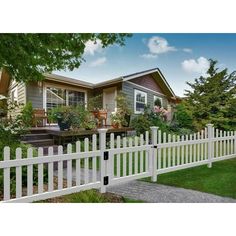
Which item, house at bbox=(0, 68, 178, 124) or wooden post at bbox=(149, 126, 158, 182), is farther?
wooden post at bbox=(149, 126, 158, 182)

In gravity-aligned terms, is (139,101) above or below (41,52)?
below

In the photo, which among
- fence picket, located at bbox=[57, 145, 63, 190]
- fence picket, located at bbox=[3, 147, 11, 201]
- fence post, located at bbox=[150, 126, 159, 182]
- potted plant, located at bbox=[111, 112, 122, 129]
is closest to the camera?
fence picket, located at bbox=[3, 147, 11, 201]

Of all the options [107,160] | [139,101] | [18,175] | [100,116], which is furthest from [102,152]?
[139,101]

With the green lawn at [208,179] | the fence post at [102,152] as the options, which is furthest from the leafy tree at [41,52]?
the green lawn at [208,179]

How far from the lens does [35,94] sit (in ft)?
8.05

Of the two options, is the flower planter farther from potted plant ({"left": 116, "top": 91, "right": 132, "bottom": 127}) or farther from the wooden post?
the wooden post

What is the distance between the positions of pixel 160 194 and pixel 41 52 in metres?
1.81

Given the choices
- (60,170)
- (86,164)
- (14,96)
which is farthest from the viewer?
(14,96)

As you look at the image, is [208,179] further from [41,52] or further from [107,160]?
[41,52]

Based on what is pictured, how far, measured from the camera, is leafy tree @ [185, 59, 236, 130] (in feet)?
9.48

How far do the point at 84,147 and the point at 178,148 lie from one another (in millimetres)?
1332

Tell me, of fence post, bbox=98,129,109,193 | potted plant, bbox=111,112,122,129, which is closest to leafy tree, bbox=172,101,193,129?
potted plant, bbox=111,112,122,129

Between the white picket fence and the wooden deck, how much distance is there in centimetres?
Result: 12
